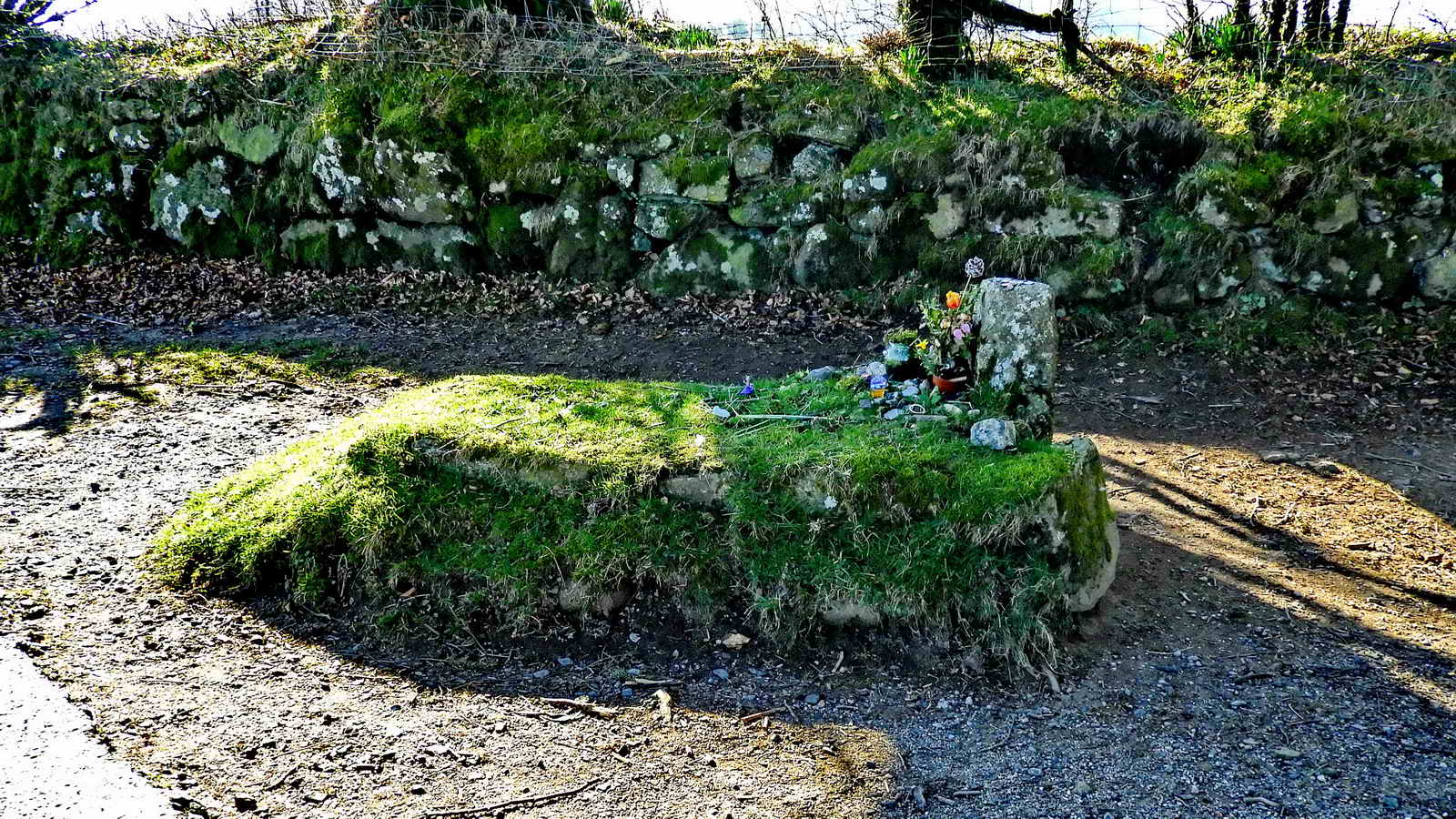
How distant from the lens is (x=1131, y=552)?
16.1 feet

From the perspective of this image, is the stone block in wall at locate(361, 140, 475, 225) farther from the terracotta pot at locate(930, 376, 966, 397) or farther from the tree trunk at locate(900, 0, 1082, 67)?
the terracotta pot at locate(930, 376, 966, 397)

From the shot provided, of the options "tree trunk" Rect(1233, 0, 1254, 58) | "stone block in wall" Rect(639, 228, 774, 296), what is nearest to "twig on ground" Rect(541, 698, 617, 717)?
"stone block in wall" Rect(639, 228, 774, 296)

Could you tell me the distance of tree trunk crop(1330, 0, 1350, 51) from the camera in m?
8.52

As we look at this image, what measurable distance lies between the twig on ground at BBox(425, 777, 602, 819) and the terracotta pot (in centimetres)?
279

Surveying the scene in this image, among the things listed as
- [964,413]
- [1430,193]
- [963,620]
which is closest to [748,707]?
[963,620]

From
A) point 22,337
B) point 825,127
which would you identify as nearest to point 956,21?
point 825,127

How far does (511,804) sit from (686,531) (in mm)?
1511

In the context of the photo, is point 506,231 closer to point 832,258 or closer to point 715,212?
point 715,212

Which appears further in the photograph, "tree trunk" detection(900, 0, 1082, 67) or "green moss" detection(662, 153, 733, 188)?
"tree trunk" detection(900, 0, 1082, 67)

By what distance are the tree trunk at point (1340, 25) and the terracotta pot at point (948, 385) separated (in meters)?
6.58

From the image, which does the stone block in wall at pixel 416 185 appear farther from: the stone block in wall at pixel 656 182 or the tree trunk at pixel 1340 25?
the tree trunk at pixel 1340 25

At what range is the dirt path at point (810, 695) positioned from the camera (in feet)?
10.8

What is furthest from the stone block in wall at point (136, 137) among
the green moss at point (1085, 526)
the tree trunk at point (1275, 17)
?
the tree trunk at point (1275, 17)

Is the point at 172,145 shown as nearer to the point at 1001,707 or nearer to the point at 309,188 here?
the point at 309,188
